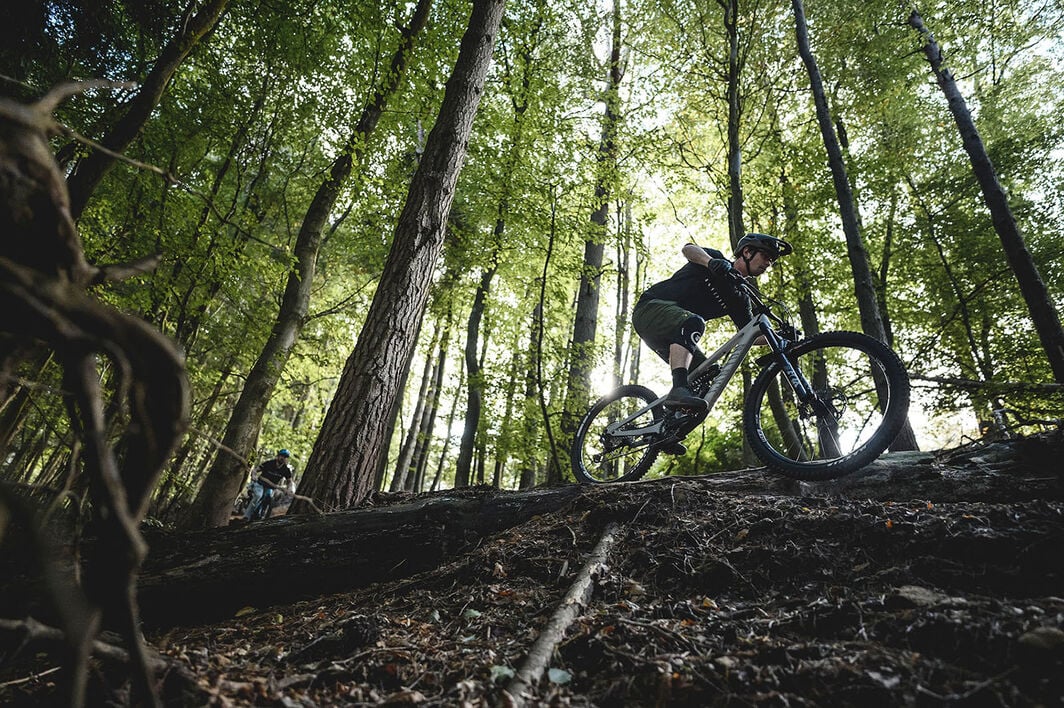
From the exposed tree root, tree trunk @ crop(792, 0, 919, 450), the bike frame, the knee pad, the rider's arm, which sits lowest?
the exposed tree root

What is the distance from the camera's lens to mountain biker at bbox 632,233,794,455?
417 cm

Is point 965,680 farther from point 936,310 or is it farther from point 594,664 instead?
point 936,310

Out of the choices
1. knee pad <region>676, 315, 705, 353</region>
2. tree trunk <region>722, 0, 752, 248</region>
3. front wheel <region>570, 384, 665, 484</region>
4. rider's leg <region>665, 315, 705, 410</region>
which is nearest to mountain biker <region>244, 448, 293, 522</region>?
front wheel <region>570, 384, 665, 484</region>

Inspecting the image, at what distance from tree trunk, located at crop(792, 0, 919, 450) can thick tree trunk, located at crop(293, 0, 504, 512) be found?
490 centimetres

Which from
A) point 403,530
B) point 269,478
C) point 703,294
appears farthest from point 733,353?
point 269,478

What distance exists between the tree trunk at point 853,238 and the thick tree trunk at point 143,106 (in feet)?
25.7

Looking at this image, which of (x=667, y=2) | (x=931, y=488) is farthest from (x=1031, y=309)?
(x=667, y=2)

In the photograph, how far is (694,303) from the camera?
4582 millimetres

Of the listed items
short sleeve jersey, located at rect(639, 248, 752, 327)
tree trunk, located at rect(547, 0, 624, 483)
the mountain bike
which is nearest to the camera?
the mountain bike

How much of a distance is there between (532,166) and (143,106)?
4.89 metres

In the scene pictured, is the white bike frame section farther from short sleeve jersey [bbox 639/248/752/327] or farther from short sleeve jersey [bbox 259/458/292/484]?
short sleeve jersey [bbox 259/458/292/484]

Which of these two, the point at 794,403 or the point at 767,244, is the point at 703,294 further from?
the point at 794,403

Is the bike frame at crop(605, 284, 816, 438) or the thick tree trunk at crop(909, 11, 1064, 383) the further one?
the thick tree trunk at crop(909, 11, 1064, 383)

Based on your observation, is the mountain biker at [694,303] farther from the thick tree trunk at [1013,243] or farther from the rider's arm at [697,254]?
the thick tree trunk at [1013,243]
